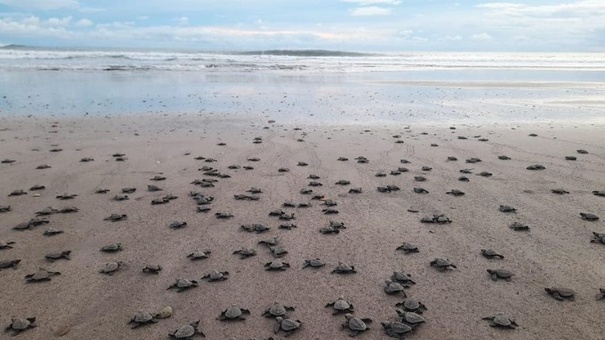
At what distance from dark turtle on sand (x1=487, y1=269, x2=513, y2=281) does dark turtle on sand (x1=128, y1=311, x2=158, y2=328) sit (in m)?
3.70

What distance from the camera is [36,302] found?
449 centimetres

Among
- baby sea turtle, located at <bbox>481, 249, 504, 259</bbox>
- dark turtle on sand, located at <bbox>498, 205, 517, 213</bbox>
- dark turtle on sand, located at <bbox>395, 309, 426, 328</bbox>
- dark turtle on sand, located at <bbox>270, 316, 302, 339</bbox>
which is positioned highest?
dark turtle on sand, located at <bbox>498, 205, 517, 213</bbox>

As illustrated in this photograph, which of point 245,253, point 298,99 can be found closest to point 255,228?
point 245,253

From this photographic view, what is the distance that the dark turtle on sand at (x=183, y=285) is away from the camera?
4738mm

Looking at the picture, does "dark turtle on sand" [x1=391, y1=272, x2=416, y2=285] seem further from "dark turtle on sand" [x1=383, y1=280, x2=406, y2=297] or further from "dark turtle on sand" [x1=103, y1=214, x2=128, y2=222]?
"dark turtle on sand" [x1=103, y1=214, x2=128, y2=222]

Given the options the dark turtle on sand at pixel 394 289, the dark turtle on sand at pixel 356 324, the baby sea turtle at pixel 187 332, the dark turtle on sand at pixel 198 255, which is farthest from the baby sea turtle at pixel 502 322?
the dark turtle on sand at pixel 198 255

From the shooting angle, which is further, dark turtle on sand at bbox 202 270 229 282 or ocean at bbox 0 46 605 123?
ocean at bbox 0 46 605 123

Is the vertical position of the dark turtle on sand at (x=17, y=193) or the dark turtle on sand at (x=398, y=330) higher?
the dark turtle on sand at (x=17, y=193)

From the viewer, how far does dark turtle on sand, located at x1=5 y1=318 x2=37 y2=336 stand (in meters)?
4.01

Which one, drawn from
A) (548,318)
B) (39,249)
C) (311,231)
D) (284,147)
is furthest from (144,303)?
(284,147)

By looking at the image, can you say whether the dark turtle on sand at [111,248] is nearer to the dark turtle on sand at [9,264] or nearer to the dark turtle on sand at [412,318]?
the dark turtle on sand at [9,264]

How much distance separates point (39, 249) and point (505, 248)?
19.8 feet

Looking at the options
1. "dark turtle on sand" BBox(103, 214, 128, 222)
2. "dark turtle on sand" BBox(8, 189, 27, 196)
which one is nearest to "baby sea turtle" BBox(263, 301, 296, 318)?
"dark turtle on sand" BBox(103, 214, 128, 222)

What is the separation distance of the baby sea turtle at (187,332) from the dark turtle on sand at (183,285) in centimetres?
71
